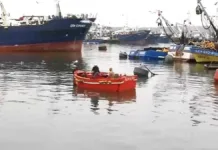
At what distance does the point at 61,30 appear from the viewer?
82375 millimetres

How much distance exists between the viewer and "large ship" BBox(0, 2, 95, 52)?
81.8 meters

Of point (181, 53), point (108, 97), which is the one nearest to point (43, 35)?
point (181, 53)

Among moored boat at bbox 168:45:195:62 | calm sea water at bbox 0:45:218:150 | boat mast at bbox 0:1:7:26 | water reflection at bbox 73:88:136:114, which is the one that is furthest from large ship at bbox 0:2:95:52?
water reflection at bbox 73:88:136:114

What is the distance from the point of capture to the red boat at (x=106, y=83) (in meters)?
30.2

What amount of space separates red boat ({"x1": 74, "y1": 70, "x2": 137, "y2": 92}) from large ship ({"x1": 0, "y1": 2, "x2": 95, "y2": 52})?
51142 millimetres

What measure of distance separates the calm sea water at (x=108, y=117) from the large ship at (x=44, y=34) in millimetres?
47678

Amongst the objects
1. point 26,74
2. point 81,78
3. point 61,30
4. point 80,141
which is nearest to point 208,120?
point 80,141

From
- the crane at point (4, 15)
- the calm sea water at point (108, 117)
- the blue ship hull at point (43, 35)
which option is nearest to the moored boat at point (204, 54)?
the calm sea water at point (108, 117)

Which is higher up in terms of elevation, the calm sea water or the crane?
the crane

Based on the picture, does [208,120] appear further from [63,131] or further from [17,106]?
[17,106]

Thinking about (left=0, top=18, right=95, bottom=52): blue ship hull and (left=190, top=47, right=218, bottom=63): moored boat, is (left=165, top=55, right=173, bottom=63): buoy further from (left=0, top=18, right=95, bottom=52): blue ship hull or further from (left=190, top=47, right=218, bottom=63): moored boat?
(left=0, top=18, right=95, bottom=52): blue ship hull

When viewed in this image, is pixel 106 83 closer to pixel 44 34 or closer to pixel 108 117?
pixel 108 117

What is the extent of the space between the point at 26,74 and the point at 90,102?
703 inches

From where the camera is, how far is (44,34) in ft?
269
